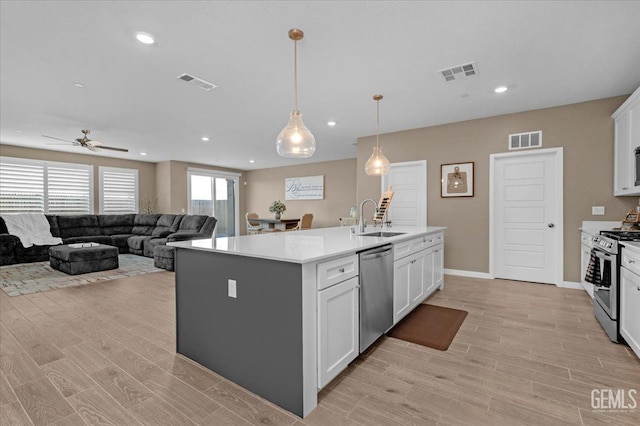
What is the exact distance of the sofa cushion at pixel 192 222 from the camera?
22.4 feet

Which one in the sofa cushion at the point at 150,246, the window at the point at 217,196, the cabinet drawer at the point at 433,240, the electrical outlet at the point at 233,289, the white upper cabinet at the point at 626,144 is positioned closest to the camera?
the electrical outlet at the point at 233,289

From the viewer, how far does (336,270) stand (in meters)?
1.94

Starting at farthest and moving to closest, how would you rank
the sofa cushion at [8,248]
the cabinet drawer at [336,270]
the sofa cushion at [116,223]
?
the sofa cushion at [116,223]
the sofa cushion at [8,248]
the cabinet drawer at [336,270]

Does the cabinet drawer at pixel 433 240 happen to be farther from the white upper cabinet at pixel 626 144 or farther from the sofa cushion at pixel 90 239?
the sofa cushion at pixel 90 239

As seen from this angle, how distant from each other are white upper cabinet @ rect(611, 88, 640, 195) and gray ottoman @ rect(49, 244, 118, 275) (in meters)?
7.79

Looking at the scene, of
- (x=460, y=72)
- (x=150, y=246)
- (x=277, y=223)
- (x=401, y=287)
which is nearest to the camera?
(x=401, y=287)

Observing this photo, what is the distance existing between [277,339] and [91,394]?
48.4 inches

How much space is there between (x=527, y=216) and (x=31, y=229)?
378 inches

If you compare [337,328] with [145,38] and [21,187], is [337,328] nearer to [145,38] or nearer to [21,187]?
[145,38]

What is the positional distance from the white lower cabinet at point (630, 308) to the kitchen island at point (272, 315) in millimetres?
1912

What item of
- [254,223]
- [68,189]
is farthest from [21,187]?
[254,223]

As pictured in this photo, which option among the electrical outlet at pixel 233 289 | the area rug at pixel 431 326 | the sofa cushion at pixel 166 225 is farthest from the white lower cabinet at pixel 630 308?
the sofa cushion at pixel 166 225

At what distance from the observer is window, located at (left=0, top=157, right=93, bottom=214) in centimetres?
677

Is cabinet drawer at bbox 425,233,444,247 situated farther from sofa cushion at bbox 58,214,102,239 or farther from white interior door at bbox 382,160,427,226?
sofa cushion at bbox 58,214,102,239
